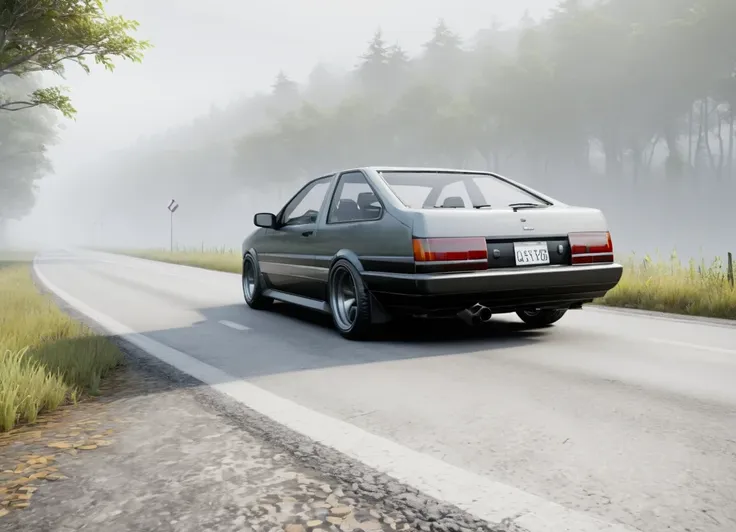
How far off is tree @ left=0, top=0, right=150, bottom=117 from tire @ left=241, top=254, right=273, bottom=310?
25.2ft

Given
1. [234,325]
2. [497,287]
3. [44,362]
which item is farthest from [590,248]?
[44,362]

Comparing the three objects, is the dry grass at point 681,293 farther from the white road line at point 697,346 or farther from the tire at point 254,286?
the tire at point 254,286

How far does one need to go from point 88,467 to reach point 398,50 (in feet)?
239

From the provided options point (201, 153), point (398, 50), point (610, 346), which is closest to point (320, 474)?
point (610, 346)

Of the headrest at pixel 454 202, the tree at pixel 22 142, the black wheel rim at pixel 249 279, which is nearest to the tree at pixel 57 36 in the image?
the black wheel rim at pixel 249 279

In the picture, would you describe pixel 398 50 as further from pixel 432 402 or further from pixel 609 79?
pixel 432 402

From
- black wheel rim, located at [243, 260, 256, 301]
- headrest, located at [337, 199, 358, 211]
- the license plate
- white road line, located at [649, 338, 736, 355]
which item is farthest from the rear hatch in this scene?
black wheel rim, located at [243, 260, 256, 301]

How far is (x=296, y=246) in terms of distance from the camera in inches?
305

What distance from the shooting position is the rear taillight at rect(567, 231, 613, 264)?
240 inches

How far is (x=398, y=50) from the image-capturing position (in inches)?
2837

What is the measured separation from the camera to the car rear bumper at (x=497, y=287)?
5566 mm

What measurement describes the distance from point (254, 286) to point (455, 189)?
3.38 m

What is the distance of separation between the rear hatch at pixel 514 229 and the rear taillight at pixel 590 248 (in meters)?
0.05

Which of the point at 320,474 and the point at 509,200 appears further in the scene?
the point at 509,200
